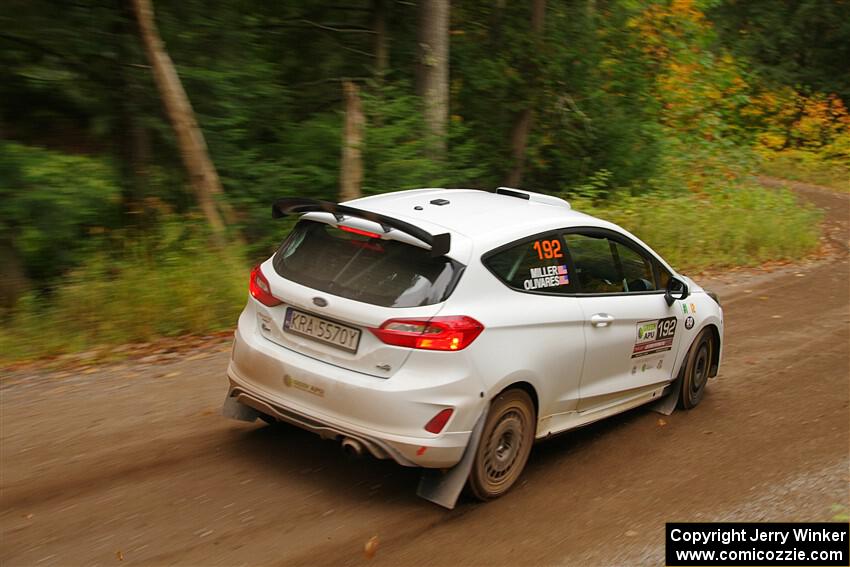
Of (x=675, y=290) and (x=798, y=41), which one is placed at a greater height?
(x=675, y=290)

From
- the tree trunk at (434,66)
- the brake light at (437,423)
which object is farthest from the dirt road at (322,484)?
the tree trunk at (434,66)

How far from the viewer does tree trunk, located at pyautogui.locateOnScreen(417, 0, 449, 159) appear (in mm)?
13023

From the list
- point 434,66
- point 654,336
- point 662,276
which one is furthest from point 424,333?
point 434,66

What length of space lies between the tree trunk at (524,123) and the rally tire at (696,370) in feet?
30.0

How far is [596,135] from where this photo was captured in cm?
1714

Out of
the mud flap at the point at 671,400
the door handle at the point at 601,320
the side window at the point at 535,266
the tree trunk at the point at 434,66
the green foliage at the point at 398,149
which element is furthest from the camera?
the tree trunk at the point at 434,66

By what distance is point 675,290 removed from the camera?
22.0 feet

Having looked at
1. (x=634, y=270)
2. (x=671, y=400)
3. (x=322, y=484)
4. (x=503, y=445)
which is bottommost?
(x=671, y=400)

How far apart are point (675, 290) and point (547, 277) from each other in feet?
5.58

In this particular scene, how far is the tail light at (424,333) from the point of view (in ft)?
15.4

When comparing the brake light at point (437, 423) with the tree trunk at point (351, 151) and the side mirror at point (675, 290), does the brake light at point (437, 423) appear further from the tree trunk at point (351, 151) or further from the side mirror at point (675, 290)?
the tree trunk at point (351, 151)

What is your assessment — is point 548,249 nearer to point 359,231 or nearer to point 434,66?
point 359,231

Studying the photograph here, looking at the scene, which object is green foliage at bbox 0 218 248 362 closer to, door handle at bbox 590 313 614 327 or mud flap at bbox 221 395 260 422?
mud flap at bbox 221 395 260 422

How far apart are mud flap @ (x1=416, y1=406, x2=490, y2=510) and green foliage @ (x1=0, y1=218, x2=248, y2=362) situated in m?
4.14
